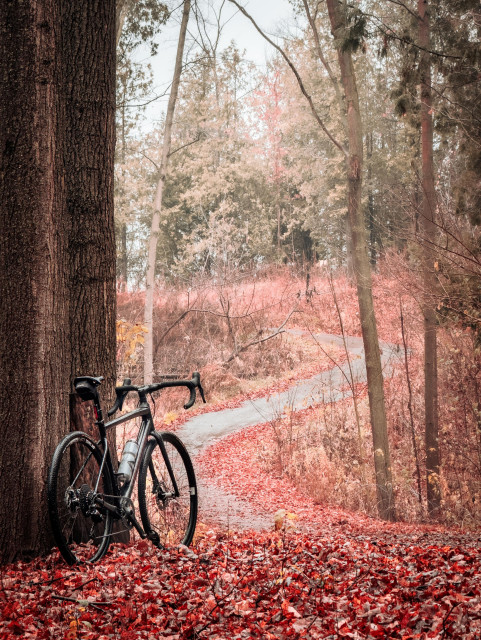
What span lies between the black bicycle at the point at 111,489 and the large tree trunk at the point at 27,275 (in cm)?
20

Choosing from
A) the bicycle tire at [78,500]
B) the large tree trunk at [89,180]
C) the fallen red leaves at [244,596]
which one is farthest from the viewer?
the large tree trunk at [89,180]

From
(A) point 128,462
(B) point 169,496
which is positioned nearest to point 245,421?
(B) point 169,496

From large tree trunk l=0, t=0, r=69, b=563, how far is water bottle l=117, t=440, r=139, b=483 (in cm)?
55

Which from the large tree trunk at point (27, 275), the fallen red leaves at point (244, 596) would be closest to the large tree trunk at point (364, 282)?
the fallen red leaves at point (244, 596)

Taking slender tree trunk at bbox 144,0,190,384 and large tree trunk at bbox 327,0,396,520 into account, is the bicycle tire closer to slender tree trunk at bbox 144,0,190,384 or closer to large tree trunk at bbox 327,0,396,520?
large tree trunk at bbox 327,0,396,520

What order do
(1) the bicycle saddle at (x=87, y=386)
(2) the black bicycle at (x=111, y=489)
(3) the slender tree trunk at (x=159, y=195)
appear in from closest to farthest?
1. (2) the black bicycle at (x=111, y=489)
2. (1) the bicycle saddle at (x=87, y=386)
3. (3) the slender tree trunk at (x=159, y=195)

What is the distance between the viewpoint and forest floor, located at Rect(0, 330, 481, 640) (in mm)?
2912

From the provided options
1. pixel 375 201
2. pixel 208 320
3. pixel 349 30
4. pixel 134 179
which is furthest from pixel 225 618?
pixel 375 201

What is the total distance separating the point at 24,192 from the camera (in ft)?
13.4

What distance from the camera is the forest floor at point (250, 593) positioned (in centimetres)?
291

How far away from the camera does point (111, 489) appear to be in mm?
4316

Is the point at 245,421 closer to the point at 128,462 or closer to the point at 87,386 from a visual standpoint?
the point at 128,462

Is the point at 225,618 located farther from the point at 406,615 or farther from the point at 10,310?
the point at 10,310

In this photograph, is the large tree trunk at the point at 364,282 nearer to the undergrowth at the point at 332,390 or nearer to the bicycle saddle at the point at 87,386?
the undergrowth at the point at 332,390
